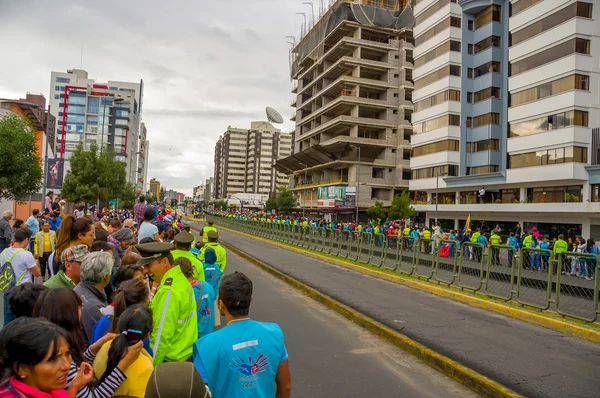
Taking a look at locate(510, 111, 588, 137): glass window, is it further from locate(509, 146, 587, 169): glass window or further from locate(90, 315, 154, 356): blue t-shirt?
locate(90, 315, 154, 356): blue t-shirt

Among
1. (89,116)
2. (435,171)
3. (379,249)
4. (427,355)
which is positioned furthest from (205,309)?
(89,116)

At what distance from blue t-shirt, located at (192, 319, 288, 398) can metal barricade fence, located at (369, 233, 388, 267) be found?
42.8 ft

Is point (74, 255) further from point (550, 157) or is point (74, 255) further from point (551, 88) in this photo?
point (551, 88)

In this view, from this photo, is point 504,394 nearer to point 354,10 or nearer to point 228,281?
point 228,281

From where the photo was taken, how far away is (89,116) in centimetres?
10862

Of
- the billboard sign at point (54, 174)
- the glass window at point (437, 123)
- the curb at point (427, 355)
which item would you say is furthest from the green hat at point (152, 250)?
the glass window at point (437, 123)

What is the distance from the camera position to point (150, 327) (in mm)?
2715

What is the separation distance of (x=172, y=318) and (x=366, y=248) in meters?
13.8

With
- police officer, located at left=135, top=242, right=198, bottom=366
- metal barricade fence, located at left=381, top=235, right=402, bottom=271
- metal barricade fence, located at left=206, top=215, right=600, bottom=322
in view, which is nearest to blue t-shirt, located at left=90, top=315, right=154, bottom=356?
police officer, located at left=135, top=242, right=198, bottom=366

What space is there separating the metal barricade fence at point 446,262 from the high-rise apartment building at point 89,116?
9935 cm

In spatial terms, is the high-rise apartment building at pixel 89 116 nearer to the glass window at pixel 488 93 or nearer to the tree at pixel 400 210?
the tree at pixel 400 210

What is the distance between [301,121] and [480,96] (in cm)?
3941

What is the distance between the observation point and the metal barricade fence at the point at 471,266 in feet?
34.9

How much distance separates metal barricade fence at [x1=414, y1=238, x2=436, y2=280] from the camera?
1244 cm
